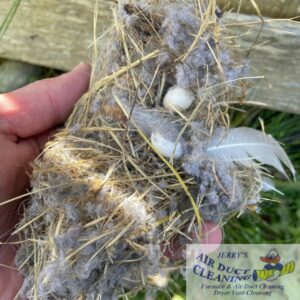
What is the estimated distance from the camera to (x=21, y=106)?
1611mm

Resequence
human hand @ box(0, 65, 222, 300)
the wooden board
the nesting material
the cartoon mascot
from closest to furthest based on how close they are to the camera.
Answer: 1. the nesting material
2. human hand @ box(0, 65, 222, 300)
3. the wooden board
4. the cartoon mascot

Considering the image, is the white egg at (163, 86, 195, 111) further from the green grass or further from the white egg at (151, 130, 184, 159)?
the green grass

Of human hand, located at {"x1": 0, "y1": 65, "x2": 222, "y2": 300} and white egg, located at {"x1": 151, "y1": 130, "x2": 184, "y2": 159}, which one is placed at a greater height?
white egg, located at {"x1": 151, "y1": 130, "x2": 184, "y2": 159}

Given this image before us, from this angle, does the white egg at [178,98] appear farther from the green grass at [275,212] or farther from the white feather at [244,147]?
the green grass at [275,212]

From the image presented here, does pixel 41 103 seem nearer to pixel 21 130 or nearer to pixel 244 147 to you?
pixel 21 130

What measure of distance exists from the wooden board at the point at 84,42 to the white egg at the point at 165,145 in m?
0.56

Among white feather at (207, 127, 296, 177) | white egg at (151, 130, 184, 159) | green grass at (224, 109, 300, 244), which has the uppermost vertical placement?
white egg at (151, 130, 184, 159)

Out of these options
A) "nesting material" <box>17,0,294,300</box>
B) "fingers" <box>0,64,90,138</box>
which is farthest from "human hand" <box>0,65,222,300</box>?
"nesting material" <box>17,0,294,300</box>

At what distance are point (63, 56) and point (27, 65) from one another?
209 mm

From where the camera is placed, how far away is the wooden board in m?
1.72

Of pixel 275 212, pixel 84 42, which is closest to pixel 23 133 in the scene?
pixel 84 42

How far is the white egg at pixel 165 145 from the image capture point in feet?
4.36

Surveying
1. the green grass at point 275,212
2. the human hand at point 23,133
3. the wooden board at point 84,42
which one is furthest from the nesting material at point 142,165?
the green grass at point 275,212

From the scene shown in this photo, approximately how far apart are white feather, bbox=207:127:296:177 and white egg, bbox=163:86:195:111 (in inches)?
5.0
